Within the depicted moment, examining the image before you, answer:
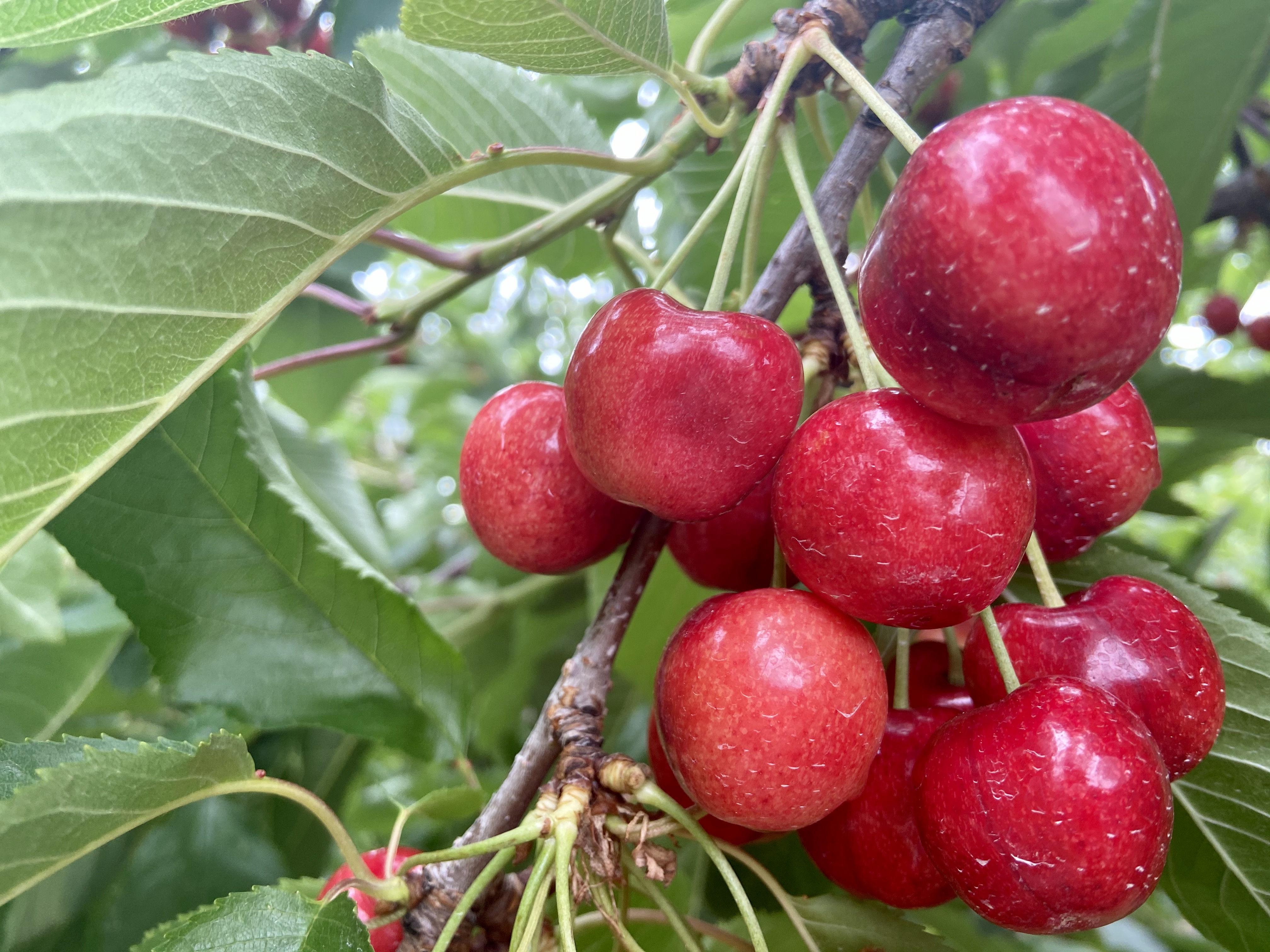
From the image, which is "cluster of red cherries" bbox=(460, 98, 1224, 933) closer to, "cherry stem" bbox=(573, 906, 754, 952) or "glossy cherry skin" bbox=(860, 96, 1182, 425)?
"glossy cherry skin" bbox=(860, 96, 1182, 425)

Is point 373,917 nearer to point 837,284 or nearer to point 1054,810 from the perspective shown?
point 1054,810

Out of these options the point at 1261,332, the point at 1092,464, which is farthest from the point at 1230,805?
the point at 1261,332

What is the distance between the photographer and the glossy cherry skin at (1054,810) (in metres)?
0.76

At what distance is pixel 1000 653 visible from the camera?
0.87 metres

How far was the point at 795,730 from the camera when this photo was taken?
83 cm

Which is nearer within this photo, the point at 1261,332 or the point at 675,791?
the point at 675,791

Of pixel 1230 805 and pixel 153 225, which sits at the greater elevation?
pixel 153 225

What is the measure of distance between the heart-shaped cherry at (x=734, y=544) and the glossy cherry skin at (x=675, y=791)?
203mm

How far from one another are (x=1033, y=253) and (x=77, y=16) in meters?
0.80

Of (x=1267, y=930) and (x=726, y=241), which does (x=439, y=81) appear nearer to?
(x=726, y=241)

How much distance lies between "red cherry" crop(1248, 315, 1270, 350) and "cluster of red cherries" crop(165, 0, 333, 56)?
3.09m

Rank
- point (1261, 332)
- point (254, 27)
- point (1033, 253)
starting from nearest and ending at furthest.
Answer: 1. point (1033, 253)
2. point (254, 27)
3. point (1261, 332)

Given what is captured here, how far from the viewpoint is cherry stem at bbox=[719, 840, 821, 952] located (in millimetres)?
1067

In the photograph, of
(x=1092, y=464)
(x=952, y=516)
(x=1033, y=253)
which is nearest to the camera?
(x=1033, y=253)
